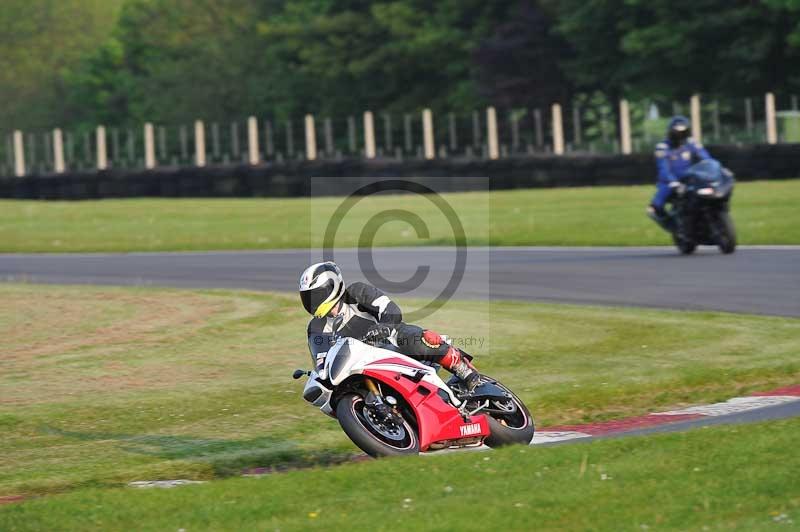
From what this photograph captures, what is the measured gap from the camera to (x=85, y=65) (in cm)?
10056

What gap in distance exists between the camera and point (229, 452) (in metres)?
10.4

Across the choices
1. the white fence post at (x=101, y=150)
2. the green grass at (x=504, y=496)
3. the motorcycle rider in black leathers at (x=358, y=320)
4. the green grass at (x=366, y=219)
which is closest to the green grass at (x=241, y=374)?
the motorcycle rider in black leathers at (x=358, y=320)

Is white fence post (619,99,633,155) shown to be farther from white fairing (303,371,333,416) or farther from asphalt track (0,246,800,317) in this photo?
white fairing (303,371,333,416)

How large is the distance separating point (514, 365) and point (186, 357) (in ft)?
11.2

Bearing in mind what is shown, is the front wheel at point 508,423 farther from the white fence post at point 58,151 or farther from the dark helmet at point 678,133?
the white fence post at point 58,151

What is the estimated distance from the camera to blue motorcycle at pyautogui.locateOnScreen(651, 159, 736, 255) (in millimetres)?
21578

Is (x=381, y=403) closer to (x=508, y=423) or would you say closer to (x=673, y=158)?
(x=508, y=423)

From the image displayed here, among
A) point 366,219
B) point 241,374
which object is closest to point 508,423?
point 241,374

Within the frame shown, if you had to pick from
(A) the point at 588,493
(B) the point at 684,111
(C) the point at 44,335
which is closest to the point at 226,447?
(A) the point at 588,493

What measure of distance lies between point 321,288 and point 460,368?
1.11 meters

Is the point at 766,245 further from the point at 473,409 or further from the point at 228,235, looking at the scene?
the point at 473,409

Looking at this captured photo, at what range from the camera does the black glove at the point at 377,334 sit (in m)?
9.49

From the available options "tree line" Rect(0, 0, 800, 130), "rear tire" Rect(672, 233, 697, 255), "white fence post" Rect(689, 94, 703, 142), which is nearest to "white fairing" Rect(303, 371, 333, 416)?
"rear tire" Rect(672, 233, 697, 255)

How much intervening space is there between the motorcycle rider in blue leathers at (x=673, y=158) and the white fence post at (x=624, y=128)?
15.1 meters
